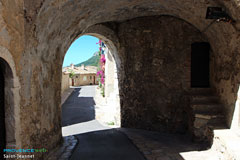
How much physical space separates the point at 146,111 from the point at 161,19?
10.4 feet

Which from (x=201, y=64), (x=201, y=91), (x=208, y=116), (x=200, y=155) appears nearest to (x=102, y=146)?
(x=200, y=155)

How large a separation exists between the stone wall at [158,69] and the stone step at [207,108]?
1.68 ft

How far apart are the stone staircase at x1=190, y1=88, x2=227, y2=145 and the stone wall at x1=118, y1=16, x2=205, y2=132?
0.50 metres

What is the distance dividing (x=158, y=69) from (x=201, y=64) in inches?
55.1

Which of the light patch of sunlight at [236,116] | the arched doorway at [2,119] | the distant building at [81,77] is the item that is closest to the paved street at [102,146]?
the arched doorway at [2,119]

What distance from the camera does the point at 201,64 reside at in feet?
19.3

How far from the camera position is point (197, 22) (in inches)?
196

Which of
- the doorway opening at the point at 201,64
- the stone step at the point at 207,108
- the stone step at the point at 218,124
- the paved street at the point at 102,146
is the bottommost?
the paved street at the point at 102,146

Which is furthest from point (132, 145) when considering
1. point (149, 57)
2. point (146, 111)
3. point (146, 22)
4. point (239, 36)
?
point (146, 22)

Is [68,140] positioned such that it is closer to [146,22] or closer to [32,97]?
[32,97]

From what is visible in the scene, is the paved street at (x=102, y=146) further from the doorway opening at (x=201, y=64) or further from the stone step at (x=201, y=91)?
the doorway opening at (x=201, y=64)

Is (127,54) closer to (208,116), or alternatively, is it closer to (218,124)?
(208,116)

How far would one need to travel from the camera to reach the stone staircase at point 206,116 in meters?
4.61

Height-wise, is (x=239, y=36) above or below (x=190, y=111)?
above
